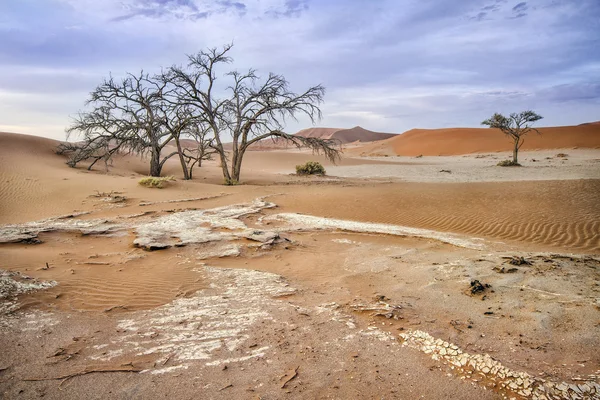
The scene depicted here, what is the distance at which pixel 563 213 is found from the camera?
382 inches

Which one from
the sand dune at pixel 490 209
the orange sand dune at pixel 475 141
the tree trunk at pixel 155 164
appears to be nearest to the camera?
the sand dune at pixel 490 209

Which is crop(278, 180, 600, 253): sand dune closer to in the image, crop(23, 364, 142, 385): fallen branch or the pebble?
the pebble

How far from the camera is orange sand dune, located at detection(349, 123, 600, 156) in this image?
44281 mm

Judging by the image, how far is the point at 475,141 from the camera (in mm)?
52969

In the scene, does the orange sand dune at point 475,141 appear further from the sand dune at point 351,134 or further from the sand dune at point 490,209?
the sand dune at point 490,209

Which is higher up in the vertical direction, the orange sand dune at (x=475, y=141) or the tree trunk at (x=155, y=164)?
the orange sand dune at (x=475, y=141)

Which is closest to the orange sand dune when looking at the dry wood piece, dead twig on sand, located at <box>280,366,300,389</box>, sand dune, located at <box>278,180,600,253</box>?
sand dune, located at <box>278,180,600,253</box>

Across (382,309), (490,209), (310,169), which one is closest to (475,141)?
(310,169)

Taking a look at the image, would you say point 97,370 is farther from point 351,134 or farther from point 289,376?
point 351,134

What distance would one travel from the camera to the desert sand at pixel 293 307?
2578 mm

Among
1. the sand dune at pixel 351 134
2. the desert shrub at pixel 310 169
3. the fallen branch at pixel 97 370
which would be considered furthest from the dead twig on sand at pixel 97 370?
the sand dune at pixel 351 134

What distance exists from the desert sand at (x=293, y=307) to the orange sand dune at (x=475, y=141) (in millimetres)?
43871

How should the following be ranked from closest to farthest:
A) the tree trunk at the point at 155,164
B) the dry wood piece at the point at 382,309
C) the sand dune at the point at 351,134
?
the dry wood piece at the point at 382,309, the tree trunk at the point at 155,164, the sand dune at the point at 351,134

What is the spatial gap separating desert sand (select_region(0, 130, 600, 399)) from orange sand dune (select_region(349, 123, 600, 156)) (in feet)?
144
